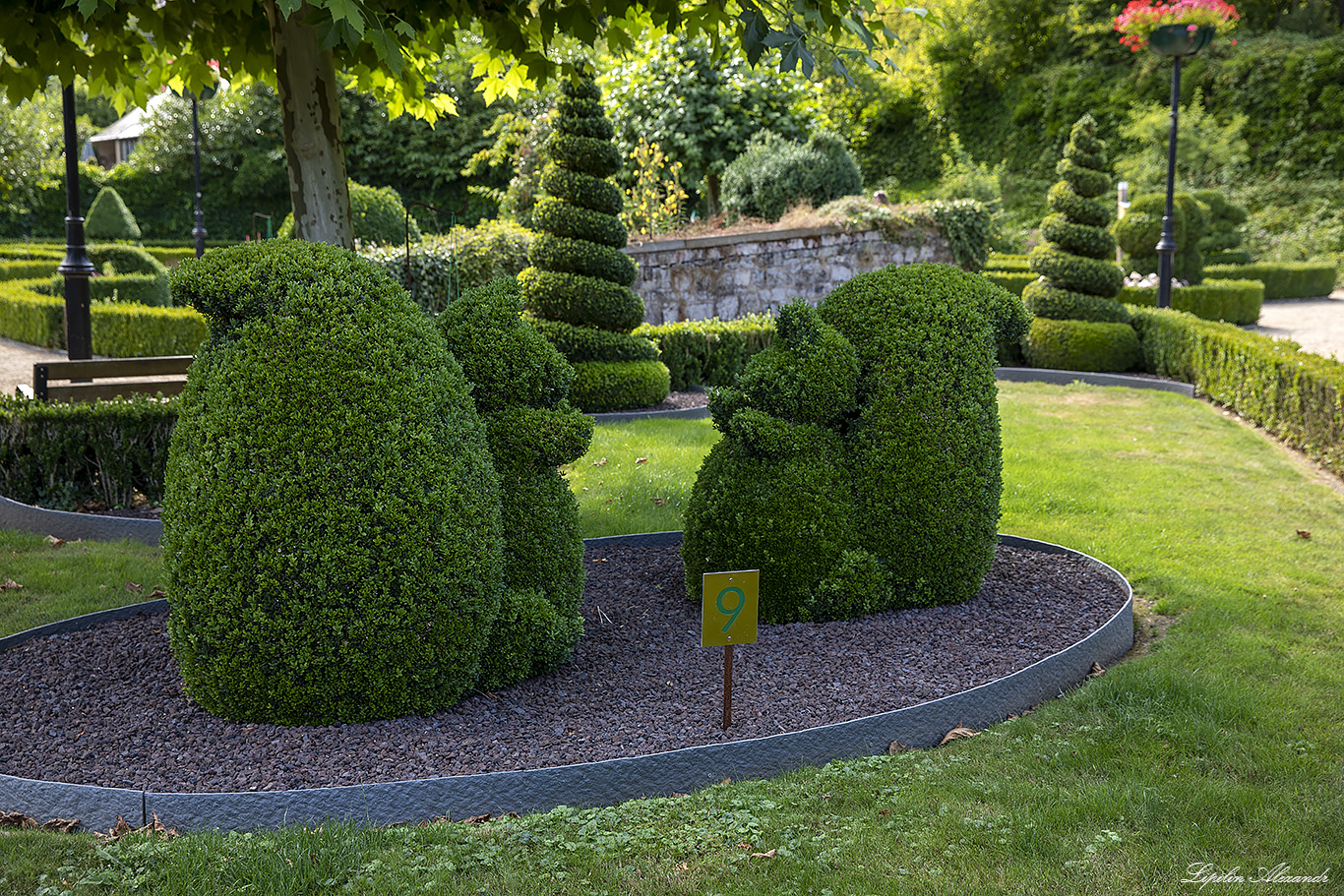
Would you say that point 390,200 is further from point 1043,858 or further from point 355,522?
point 1043,858

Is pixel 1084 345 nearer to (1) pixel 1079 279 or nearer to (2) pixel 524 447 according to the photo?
(1) pixel 1079 279

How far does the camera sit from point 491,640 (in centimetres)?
438

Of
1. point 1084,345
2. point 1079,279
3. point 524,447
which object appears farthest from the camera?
point 1079,279

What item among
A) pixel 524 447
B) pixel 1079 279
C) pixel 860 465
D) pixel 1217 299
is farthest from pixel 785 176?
pixel 524 447

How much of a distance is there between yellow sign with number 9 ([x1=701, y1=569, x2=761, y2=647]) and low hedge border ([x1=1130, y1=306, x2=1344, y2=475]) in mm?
7825

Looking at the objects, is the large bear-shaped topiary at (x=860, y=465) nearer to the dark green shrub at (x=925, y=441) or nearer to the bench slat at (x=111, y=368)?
the dark green shrub at (x=925, y=441)

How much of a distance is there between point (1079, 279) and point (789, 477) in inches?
454

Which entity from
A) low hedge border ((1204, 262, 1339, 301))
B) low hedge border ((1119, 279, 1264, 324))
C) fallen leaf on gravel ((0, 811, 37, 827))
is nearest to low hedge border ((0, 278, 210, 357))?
fallen leaf on gravel ((0, 811, 37, 827))

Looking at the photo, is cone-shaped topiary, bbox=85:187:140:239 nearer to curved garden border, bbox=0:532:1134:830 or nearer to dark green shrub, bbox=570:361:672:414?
dark green shrub, bbox=570:361:672:414

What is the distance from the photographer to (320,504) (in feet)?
12.5

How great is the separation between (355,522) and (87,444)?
481 centimetres

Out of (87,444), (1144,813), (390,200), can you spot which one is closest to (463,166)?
(390,200)

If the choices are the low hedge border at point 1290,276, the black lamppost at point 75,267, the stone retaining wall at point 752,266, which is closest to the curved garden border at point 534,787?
the black lamppost at point 75,267

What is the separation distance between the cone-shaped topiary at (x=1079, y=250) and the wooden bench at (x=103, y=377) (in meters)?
12.2
